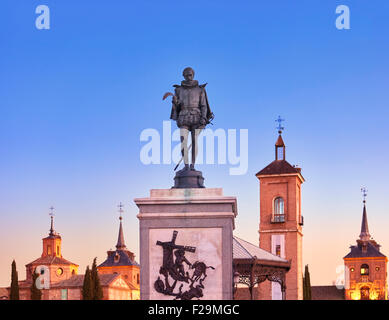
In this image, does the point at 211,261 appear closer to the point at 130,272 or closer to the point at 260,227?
the point at 260,227

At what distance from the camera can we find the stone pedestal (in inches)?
668

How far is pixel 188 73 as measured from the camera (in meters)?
18.1

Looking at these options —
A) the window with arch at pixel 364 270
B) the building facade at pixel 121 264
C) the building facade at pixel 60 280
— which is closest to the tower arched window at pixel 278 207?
the building facade at pixel 60 280

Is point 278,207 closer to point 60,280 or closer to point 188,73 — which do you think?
point 60,280

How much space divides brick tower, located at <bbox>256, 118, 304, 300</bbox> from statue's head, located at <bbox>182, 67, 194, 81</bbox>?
239 ft

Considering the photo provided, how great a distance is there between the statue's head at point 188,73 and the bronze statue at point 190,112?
0.03 metres

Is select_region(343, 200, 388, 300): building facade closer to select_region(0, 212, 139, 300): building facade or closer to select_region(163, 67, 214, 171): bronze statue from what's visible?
select_region(0, 212, 139, 300): building facade

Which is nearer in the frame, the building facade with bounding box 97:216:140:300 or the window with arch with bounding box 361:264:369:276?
the window with arch with bounding box 361:264:369:276

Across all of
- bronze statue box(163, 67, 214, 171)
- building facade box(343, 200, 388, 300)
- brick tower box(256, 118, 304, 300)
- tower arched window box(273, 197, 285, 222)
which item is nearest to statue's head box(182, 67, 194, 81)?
bronze statue box(163, 67, 214, 171)

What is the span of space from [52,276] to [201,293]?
137616 mm

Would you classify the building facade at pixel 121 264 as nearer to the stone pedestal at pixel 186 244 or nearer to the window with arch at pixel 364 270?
the window with arch at pixel 364 270

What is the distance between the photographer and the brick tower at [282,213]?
301 feet
